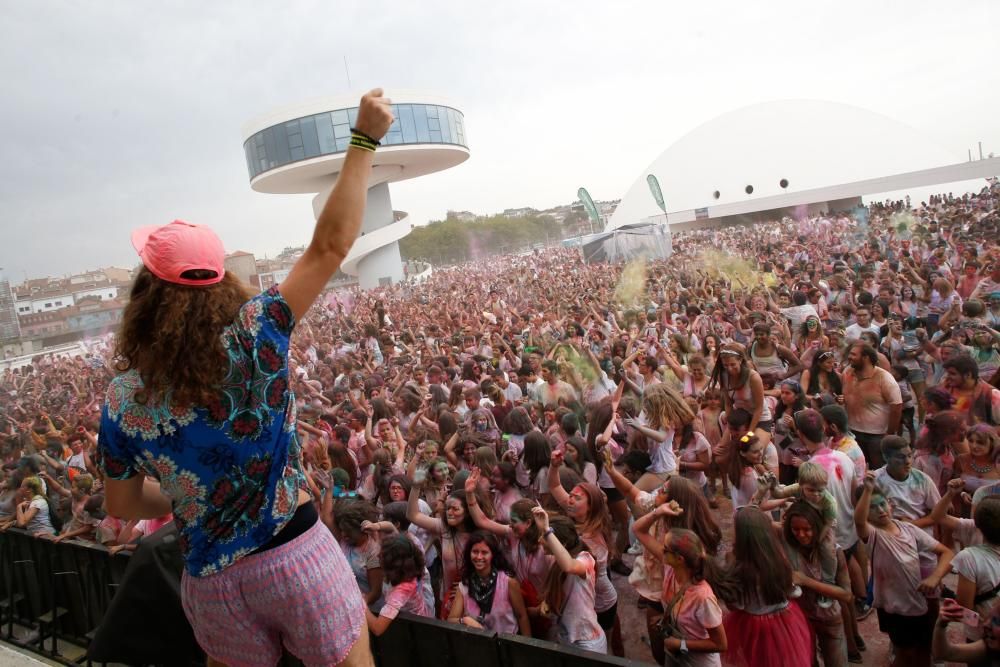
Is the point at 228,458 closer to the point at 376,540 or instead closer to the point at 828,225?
the point at 376,540

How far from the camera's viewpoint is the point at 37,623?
4.53m

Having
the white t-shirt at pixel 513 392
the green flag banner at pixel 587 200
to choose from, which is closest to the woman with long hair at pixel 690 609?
the white t-shirt at pixel 513 392

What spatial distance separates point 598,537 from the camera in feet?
11.4

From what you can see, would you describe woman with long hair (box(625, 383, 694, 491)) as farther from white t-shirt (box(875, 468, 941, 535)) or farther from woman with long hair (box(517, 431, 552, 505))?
white t-shirt (box(875, 468, 941, 535))

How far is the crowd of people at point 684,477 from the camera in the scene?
8.99 feet

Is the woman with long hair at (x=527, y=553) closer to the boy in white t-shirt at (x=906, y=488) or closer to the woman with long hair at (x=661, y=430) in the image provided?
the woman with long hair at (x=661, y=430)

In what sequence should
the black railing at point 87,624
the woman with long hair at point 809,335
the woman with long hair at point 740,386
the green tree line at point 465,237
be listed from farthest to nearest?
1. the green tree line at point 465,237
2. the woman with long hair at point 809,335
3. the woman with long hair at point 740,386
4. the black railing at point 87,624

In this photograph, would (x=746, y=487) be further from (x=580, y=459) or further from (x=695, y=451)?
(x=580, y=459)

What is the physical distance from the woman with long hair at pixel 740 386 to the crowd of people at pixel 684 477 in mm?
16

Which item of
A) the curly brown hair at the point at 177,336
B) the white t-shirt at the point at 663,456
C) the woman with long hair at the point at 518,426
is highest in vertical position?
the curly brown hair at the point at 177,336

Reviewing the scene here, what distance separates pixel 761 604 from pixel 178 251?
8.36 ft

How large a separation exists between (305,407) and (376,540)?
4606 millimetres

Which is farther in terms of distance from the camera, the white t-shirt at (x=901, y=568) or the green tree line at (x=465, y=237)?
the green tree line at (x=465, y=237)

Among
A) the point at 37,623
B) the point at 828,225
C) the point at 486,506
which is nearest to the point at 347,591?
the point at 486,506
